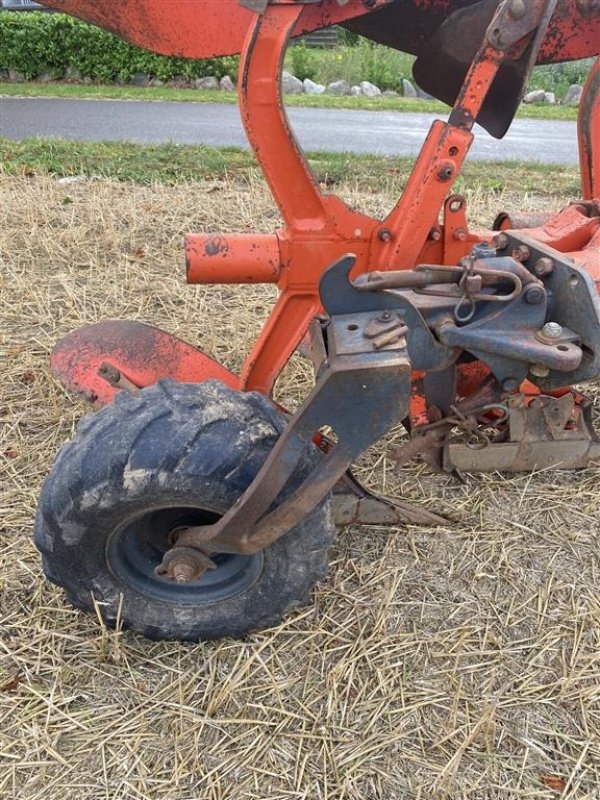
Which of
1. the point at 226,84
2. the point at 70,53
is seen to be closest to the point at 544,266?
the point at 226,84

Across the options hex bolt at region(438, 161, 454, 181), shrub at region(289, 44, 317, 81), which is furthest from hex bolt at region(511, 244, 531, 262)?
shrub at region(289, 44, 317, 81)

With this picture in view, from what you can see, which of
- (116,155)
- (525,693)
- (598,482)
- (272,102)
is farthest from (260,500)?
(116,155)

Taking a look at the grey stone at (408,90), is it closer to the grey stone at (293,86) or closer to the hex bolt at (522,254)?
the grey stone at (293,86)

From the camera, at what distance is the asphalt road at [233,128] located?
9.58 m

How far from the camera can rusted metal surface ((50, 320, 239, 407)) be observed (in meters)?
3.00

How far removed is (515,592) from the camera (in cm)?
247

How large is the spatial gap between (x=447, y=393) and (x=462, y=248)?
0.64 meters

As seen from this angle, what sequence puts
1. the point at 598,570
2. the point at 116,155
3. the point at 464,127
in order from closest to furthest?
the point at 464,127, the point at 598,570, the point at 116,155

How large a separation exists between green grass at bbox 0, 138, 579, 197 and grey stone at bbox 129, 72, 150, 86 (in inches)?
370

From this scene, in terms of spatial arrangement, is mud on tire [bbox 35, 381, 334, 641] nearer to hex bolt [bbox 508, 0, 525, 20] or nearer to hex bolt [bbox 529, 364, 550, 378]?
hex bolt [bbox 529, 364, 550, 378]

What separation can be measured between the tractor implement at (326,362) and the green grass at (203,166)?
4.15 meters

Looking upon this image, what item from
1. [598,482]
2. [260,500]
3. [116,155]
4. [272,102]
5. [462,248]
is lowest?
[116,155]

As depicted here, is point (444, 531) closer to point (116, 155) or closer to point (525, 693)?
point (525, 693)

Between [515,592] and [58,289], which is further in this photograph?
[58,289]
